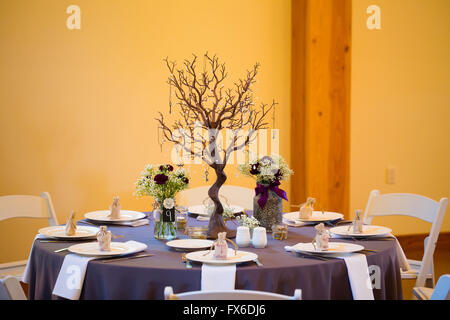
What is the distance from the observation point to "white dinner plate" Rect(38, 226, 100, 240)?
7.14 feet

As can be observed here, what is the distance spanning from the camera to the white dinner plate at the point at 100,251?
1.87m

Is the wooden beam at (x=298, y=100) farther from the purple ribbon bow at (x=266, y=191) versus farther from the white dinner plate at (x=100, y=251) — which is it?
the white dinner plate at (x=100, y=251)

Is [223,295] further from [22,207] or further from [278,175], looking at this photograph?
[22,207]

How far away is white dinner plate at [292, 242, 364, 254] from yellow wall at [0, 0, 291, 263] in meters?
2.12

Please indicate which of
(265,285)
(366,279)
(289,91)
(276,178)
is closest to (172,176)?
(276,178)

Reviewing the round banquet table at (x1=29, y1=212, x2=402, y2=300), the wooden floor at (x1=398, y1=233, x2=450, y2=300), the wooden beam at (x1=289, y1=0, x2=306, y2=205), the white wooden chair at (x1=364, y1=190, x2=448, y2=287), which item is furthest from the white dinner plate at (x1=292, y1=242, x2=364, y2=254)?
the wooden floor at (x1=398, y1=233, x2=450, y2=300)

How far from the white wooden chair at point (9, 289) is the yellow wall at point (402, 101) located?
11.6ft

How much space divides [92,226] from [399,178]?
318 centimetres

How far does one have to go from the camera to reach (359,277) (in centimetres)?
186

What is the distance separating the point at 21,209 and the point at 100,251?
101 centimetres

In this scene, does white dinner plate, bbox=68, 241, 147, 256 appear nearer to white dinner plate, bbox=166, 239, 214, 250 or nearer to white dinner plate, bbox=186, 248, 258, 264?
white dinner plate, bbox=166, 239, 214, 250

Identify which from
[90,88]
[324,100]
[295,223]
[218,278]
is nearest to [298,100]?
[324,100]

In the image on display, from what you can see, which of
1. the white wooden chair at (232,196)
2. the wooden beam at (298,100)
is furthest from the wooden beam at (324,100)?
the white wooden chair at (232,196)

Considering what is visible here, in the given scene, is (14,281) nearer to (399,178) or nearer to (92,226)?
(92,226)
